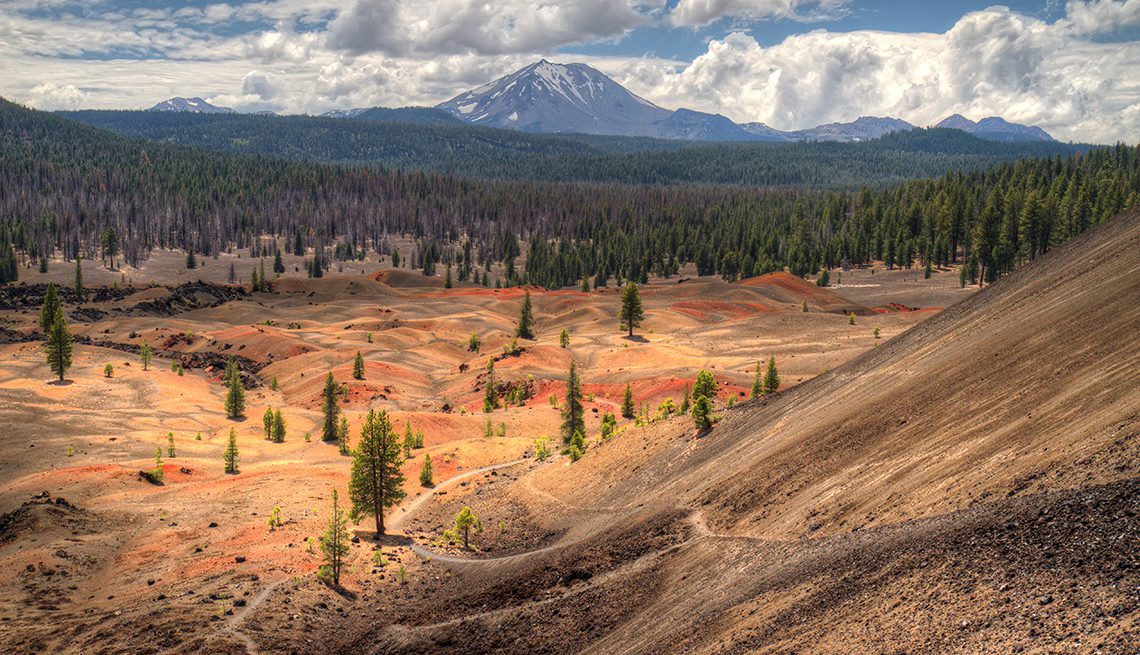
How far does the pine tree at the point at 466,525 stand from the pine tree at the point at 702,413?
40.6 ft

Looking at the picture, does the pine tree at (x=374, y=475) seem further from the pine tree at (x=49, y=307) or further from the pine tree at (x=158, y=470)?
the pine tree at (x=49, y=307)

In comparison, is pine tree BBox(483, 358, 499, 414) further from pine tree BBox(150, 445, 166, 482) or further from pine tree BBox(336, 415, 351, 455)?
pine tree BBox(150, 445, 166, 482)

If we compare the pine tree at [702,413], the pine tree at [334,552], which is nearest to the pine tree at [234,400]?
the pine tree at [334,552]

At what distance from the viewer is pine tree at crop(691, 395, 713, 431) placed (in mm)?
40438

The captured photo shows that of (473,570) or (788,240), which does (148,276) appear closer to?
(788,240)

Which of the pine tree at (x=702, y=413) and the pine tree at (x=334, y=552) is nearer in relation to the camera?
the pine tree at (x=334, y=552)

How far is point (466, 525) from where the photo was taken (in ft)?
118

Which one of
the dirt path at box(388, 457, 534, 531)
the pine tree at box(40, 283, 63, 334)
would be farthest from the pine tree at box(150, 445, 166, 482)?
the pine tree at box(40, 283, 63, 334)

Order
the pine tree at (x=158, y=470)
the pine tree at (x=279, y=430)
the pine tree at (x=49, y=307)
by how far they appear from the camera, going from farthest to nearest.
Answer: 1. the pine tree at (x=49, y=307)
2. the pine tree at (x=279, y=430)
3. the pine tree at (x=158, y=470)

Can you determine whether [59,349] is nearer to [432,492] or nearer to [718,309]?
[432,492]

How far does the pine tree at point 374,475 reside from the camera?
1446 inches

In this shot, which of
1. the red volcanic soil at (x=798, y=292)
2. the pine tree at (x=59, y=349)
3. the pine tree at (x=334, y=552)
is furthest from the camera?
the red volcanic soil at (x=798, y=292)

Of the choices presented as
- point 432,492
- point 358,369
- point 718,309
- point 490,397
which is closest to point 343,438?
point 432,492

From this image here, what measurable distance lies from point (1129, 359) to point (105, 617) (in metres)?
33.9
